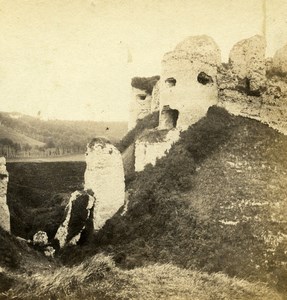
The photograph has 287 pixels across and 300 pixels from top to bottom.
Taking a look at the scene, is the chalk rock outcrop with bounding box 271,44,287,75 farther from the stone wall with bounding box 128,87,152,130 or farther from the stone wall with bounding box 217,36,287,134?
the stone wall with bounding box 128,87,152,130

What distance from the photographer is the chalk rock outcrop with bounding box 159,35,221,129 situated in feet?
55.0

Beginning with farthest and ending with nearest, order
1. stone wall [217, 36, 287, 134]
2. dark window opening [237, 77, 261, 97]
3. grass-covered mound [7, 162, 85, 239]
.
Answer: dark window opening [237, 77, 261, 97]
stone wall [217, 36, 287, 134]
grass-covered mound [7, 162, 85, 239]

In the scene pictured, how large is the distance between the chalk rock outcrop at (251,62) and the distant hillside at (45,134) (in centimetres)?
1401

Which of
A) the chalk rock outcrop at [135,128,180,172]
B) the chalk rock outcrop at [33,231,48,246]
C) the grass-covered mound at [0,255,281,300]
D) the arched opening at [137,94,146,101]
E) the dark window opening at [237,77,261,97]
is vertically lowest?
the grass-covered mound at [0,255,281,300]

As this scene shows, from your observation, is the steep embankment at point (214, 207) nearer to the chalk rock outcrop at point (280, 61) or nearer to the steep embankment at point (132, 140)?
the steep embankment at point (132, 140)

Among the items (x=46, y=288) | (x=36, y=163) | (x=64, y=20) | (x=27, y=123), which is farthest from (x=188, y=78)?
(x=27, y=123)

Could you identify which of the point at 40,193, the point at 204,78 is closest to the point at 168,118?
the point at 204,78

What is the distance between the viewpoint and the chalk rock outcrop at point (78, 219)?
Answer: 14188mm

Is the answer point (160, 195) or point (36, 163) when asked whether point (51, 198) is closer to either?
point (36, 163)

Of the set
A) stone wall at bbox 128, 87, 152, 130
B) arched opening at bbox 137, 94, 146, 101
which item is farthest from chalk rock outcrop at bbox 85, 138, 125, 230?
arched opening at bbox 137, 94, 146, 101

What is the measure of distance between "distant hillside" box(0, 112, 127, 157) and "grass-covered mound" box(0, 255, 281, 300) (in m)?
16.7

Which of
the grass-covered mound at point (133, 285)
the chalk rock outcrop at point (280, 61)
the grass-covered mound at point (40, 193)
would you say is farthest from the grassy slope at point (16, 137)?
the grass-covered mound at point (133, 285)

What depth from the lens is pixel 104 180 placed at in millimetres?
14492

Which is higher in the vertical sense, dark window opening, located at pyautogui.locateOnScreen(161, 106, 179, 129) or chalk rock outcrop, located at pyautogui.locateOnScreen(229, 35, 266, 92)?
chalk rock outcrop, located at pyautogui.locateOnScreen(229, 35, 266, 92)
